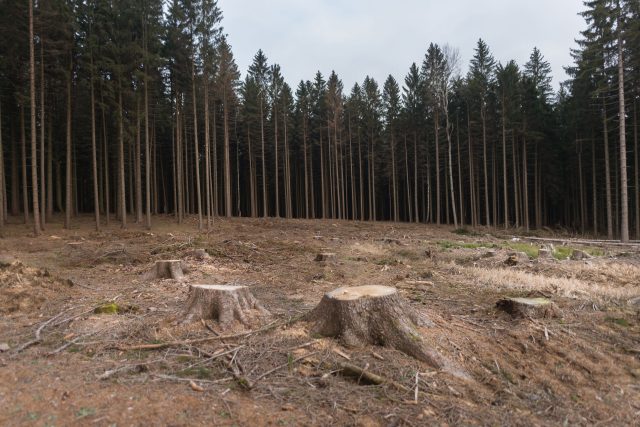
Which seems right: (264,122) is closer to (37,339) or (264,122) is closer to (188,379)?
(37,339)

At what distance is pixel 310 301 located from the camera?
761 cm

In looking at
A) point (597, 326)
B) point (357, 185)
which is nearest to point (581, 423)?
point (597, 326)

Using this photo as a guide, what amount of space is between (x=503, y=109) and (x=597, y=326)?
106 feet

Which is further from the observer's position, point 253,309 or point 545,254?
point 545,254

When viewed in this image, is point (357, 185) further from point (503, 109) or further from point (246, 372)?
point (246, 372)

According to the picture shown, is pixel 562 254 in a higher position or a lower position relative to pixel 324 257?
lower

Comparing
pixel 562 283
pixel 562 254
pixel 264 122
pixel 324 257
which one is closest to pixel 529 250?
pixel 562 254

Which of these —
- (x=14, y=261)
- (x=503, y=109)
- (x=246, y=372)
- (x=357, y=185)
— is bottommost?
(x=246, y=372)

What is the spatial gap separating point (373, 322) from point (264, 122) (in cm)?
3854

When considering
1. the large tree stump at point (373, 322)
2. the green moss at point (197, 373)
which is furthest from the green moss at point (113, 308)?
the large tree stump at point (373, 322)

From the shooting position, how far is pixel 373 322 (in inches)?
192

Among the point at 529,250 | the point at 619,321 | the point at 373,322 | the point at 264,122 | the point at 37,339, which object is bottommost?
the point at 619,321

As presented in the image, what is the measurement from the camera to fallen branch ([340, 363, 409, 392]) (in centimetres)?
394

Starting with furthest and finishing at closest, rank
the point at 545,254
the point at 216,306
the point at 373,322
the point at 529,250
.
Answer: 1. the point at 529,250
2. the point at 545,254
3. the point at 216,306
4. the point at 373,322
